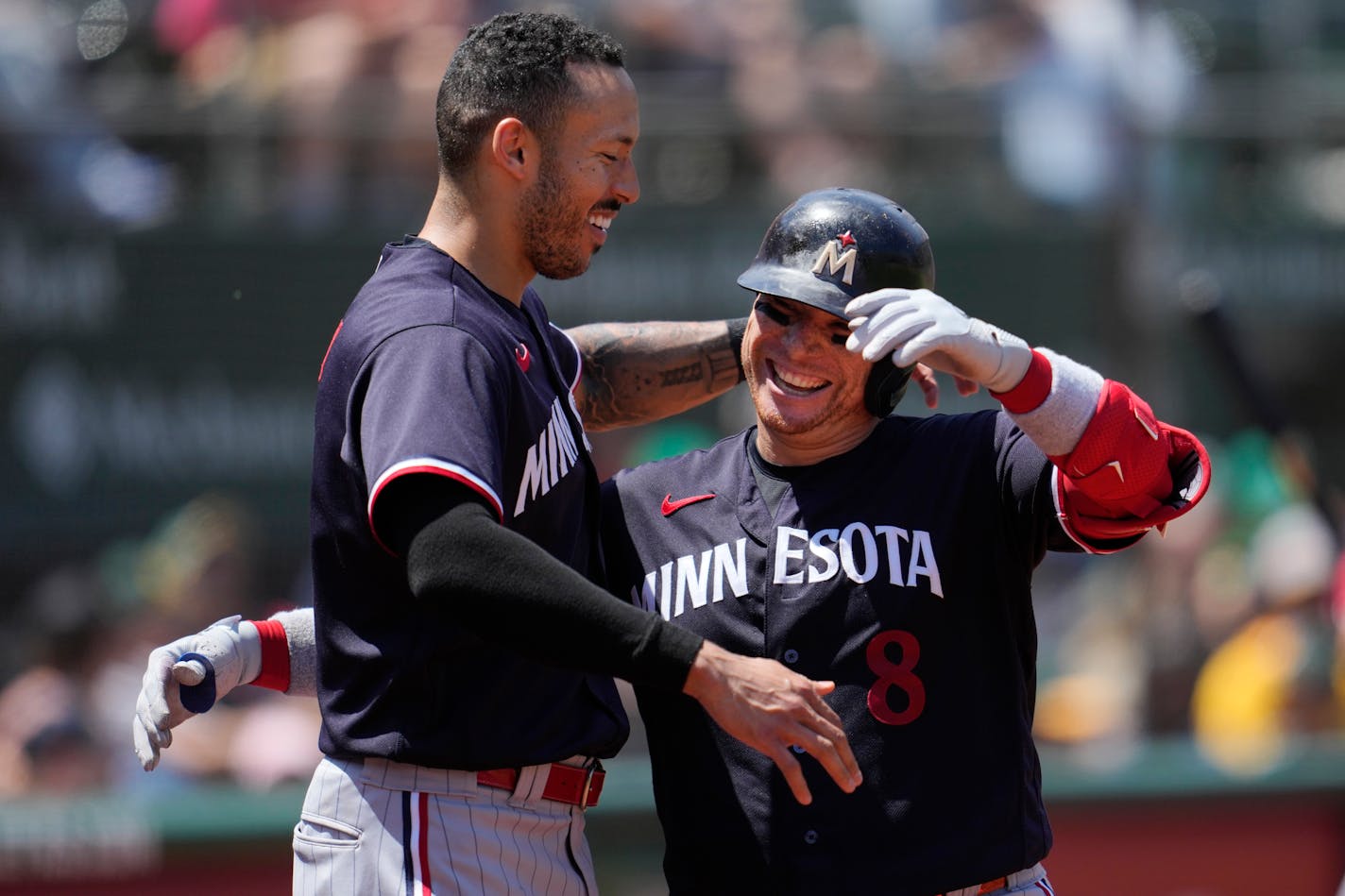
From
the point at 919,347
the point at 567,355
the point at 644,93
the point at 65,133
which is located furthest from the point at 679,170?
the point at 919,347

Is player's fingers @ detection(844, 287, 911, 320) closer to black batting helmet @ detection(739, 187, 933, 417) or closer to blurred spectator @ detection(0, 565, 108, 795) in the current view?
black batting helmet @ detection(739, 187, 933, 417)

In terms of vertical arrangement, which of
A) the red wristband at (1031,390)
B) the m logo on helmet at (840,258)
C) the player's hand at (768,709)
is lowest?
the player's hand at (768,709)

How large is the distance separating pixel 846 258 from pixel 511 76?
653 mm

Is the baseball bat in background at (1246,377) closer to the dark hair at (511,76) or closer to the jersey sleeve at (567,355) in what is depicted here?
the jersey sleeve at (567,355)

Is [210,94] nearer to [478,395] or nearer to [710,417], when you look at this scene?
[710,417]

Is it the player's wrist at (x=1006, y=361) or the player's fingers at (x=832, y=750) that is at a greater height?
the player's wrist at (x=1006, y=361)

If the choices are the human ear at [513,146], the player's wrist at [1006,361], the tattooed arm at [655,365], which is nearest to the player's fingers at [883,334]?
the player's wrist at [1006,361]

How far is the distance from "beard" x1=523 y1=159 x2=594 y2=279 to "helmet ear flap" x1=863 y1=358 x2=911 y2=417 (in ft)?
1.81

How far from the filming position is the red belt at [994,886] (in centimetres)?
281

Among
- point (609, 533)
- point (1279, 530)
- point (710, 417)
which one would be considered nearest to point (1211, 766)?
point (1279, 530)

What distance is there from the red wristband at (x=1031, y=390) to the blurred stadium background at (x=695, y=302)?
9.06 feet

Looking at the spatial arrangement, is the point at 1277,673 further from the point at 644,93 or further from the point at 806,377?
the point at 806,377

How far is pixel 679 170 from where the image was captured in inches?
276

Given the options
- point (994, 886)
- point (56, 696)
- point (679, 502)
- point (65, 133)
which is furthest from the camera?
point (65, 133)
